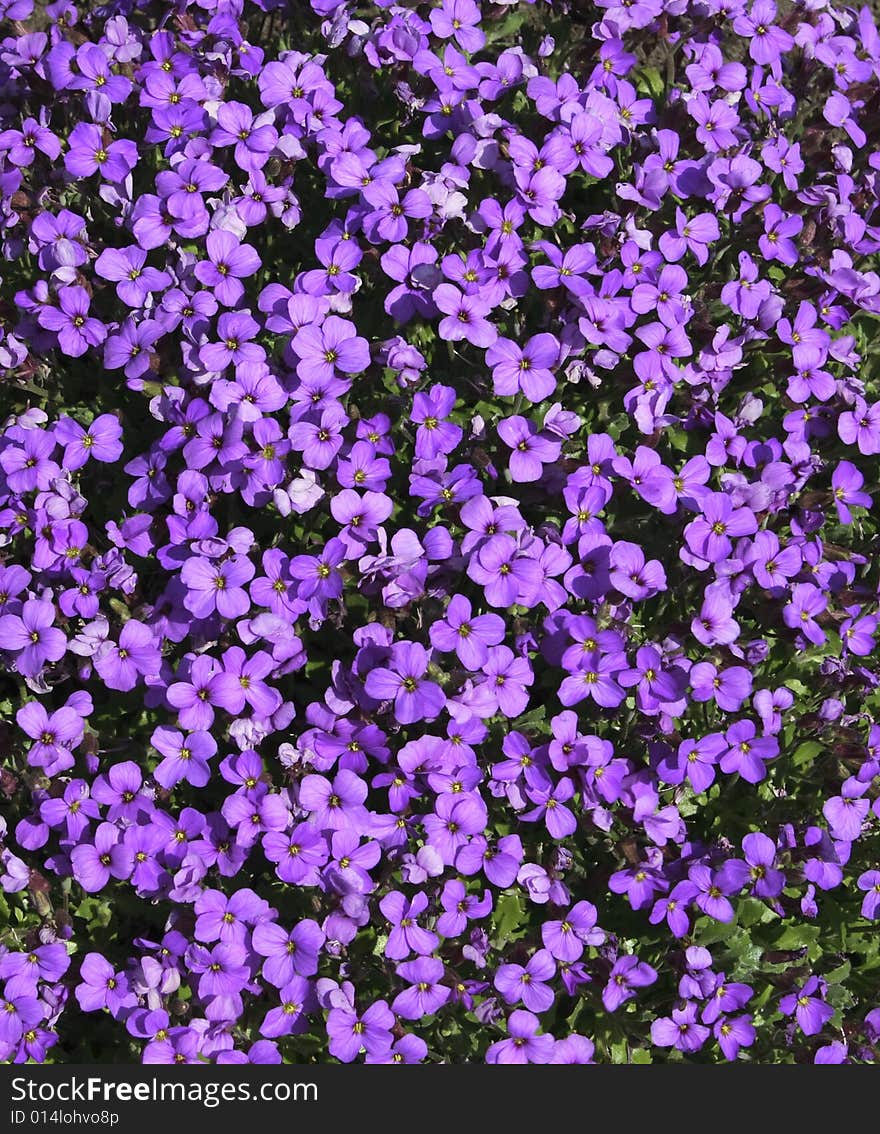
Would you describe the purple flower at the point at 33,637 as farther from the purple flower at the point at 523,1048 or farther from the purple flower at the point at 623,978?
the purple flower at the point at 623,978

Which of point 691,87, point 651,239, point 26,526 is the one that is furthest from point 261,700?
point 691,87

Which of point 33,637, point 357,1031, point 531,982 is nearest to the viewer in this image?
point 357,1031

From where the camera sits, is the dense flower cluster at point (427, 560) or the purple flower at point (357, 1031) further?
the dense flower cluster at point (427, 560)

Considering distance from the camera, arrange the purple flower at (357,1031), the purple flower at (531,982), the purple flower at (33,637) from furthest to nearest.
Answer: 1. the purple flower at (33,637)
2. the purple flower at (531,982)
3. the purple flower at (357,1031)

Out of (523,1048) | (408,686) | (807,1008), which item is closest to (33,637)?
(408,686)

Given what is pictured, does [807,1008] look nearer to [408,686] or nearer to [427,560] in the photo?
[408,686]

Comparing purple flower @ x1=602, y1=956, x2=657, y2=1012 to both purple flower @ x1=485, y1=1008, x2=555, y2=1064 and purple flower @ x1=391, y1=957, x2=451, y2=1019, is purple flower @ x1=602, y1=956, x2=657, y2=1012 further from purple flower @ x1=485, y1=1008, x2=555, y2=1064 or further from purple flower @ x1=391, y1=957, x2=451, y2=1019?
purple flower @ x1=391, y1=957, x2=451, y2=1019

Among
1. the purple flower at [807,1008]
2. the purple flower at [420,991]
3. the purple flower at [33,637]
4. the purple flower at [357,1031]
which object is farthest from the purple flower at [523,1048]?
the purple flower at [33,637]

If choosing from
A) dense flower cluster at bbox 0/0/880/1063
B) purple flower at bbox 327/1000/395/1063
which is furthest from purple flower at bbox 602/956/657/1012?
purple flower at bbox 327/1000/395/1063
